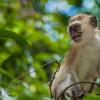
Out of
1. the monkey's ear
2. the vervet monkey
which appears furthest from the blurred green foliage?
the vervet monkey

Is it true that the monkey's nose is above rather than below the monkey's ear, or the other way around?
below

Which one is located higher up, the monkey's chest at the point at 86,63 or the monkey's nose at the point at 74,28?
the monkey's nose at the point at 74,28

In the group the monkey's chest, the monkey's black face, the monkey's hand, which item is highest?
the monkey's black face

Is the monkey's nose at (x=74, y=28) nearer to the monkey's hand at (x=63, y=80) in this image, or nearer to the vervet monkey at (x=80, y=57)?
the vervet monkey at (x=80, y=57)

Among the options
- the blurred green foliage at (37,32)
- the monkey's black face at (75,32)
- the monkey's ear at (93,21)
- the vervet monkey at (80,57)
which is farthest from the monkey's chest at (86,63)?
the blurred green foliage at (37,32)

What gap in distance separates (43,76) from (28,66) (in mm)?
396

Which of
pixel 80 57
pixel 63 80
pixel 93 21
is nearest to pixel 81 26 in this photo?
pixel 93 21

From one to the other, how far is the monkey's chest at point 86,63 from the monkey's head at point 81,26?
0.19 metres

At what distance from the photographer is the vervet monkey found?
4.79 meters

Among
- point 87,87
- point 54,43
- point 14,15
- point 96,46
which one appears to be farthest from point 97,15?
point 14,15

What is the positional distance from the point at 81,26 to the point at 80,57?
55cm

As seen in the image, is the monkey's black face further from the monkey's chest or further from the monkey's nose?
the monkey's chest

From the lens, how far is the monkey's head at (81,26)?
17.1 ft

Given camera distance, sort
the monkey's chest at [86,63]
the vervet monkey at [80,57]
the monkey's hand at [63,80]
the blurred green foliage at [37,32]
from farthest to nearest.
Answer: the blurred green foliage at [37,32], the monkey's chest at [86,63], the vervet monkey at [80,57], the monkey's hand at [63,80]
